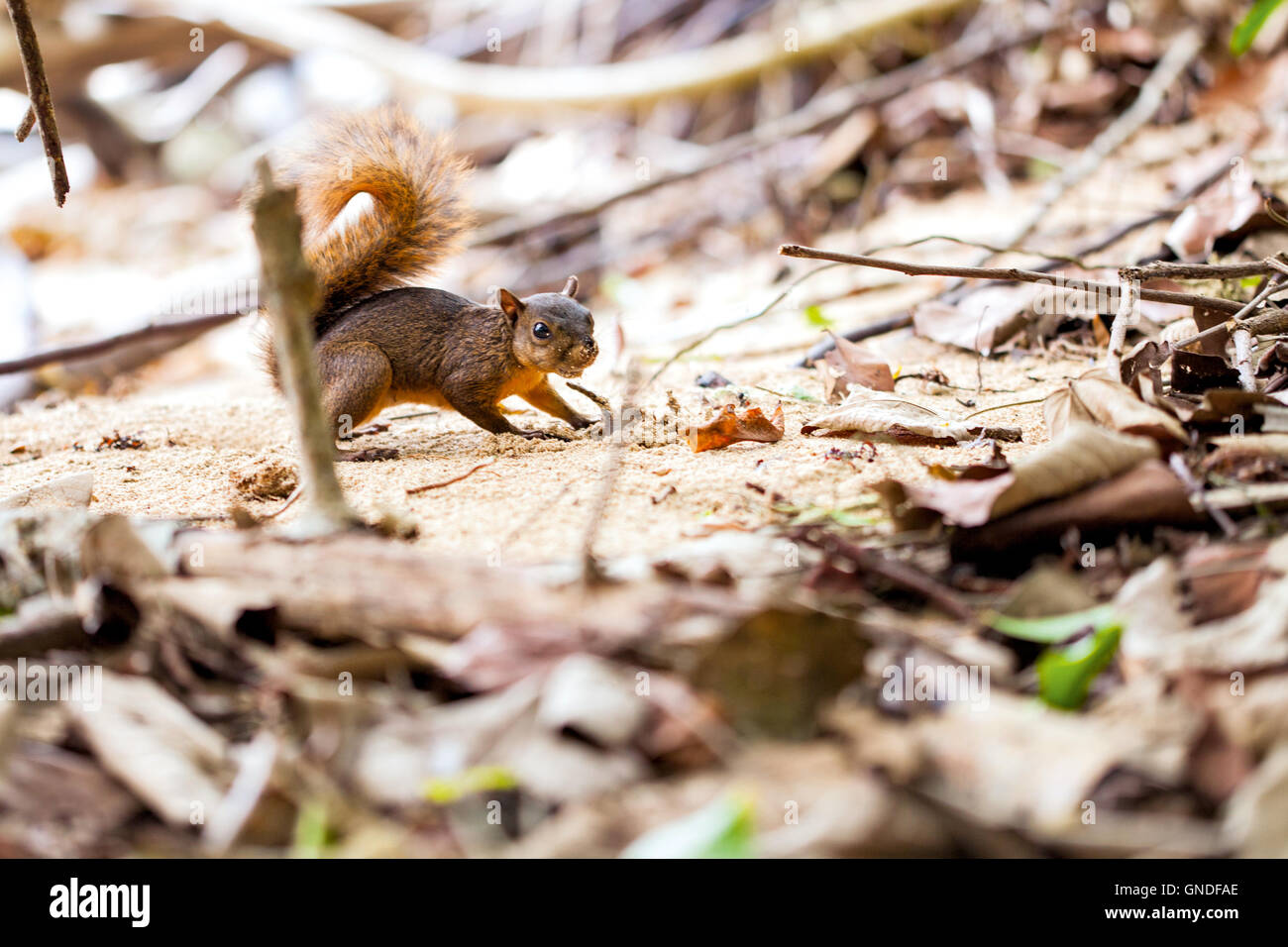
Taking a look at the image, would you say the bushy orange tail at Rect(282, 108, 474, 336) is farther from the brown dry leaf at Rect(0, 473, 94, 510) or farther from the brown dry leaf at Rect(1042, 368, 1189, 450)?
the brown dry leaf at Rect(1042, 368, 1189, 450)

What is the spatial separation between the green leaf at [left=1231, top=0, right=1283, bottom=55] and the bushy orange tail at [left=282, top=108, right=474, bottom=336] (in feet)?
9.80

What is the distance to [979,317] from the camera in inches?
170

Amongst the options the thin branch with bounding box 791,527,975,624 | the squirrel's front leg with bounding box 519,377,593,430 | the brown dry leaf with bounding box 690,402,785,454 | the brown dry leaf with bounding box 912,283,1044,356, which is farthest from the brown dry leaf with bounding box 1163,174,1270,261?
the thin branch with bounding box 791,527,975,624

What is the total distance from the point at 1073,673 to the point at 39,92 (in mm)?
2611

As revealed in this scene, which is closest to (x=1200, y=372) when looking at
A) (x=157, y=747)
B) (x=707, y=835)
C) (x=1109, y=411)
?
(x=1109, y=411)

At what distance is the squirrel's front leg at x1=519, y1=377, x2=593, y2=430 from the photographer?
468 cm

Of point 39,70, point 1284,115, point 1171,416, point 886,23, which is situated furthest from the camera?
point 886,23

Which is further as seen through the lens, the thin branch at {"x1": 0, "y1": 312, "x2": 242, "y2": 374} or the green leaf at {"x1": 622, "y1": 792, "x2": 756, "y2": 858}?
the thin branch at {"x1": 0, "y1": 312, "x2": 242, "y2": 374}

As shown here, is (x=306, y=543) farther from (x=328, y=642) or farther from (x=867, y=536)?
(x=867, y=536)

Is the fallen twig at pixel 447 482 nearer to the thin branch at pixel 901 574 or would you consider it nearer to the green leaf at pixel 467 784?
the thin branch at pixel 901 574

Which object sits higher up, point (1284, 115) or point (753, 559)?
point (1284, 115)

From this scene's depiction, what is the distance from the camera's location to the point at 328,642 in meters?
1.79
